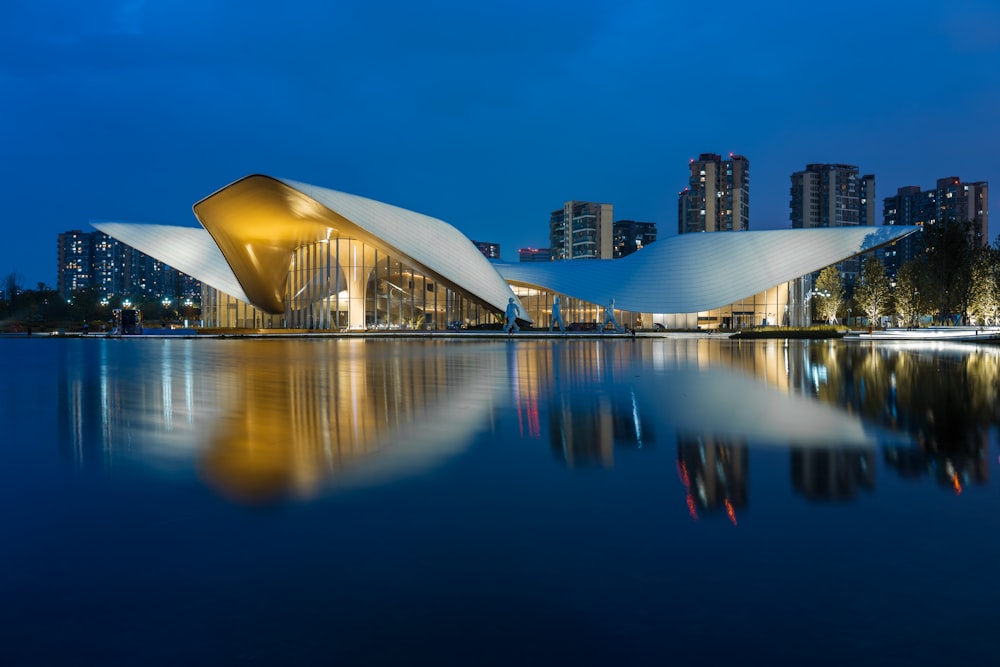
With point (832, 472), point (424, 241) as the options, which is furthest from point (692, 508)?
point (424, 241)

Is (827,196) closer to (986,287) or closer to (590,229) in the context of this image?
(590,229)

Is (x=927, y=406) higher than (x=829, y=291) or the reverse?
the reverse

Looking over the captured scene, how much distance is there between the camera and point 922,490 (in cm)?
468

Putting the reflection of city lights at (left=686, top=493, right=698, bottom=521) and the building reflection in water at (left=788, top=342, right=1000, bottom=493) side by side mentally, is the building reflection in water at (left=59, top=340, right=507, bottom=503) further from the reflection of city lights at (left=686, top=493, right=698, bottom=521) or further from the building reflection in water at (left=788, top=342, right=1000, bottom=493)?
the building reflection in water at (left=788, top=342, right=1000, bottom=493)

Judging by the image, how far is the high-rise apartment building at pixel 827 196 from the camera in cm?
17212

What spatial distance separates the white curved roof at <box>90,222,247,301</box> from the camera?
58.3 m

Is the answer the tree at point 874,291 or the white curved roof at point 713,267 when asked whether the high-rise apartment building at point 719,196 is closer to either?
the tree at point 874,291

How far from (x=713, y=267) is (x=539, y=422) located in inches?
2219

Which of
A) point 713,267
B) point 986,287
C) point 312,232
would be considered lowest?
point 986,287

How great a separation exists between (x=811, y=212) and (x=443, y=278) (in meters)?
150

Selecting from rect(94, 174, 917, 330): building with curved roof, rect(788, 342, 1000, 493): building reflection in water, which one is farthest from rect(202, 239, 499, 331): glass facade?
rect(788, 342, 1000, 493): building reflection in water

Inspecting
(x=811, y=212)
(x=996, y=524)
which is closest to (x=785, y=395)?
(x=996, y=524)

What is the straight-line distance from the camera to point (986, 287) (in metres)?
50.1

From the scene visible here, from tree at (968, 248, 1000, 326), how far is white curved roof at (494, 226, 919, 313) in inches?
237
